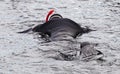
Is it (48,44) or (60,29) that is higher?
(60,29)

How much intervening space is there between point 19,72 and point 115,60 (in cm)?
213

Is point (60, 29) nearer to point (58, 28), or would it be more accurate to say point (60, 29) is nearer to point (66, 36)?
point (58, 28)

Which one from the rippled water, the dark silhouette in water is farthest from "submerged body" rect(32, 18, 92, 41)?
the rippled water

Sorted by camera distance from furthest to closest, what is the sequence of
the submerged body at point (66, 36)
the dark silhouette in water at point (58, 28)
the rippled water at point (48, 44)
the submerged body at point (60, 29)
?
the dark silhouette in water at point (58, 28)
the submerged body at point (60, 29)
the submerged body at point (66, 36)
the rippled water at point (48, 44)

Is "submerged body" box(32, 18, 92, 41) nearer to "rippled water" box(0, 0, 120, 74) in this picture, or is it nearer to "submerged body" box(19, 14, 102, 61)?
"submerged body" box(19, 14, 102, 61)

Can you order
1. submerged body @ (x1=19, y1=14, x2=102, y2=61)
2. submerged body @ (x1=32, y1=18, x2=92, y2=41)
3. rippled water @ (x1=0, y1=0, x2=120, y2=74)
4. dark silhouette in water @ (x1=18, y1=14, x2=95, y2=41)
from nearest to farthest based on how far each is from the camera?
rippled water @ (x1=0, y1=0, x2=120, y2=74)
submerged body @ (x1=19, y1=14, x2=102, y2=61)
submerged body @ (x1=32, y1=18, x2=92, y2=41)
dark silhouette in water @ (x1=18, y1=14, x2=95, y2=41)

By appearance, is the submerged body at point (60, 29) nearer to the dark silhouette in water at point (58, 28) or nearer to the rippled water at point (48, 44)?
the dark silhouette in water at point (58, 28)

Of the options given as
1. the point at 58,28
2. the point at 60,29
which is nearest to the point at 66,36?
the point at 60,29

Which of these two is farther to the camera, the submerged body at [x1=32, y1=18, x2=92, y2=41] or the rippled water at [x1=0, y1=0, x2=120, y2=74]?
the submerged body at [x1=32, y1=18, x2=92, y2=41]

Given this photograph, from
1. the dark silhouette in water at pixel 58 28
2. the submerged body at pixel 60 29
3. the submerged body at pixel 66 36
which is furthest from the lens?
the dark silhouette in water at pixel 58 28

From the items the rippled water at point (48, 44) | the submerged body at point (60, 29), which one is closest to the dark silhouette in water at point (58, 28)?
the submerged body at point (60, 29)

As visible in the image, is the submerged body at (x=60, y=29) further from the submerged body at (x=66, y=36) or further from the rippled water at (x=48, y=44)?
the rippled water at (x=48, y=44)

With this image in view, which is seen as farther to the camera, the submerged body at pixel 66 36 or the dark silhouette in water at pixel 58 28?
A: the dark silhouette in water at pixel 58 28

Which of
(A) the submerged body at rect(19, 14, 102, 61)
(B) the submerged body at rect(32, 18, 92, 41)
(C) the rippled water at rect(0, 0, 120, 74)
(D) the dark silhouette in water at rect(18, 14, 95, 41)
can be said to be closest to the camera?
(C) the rippled water at rect(0, 0, 120, 74)
